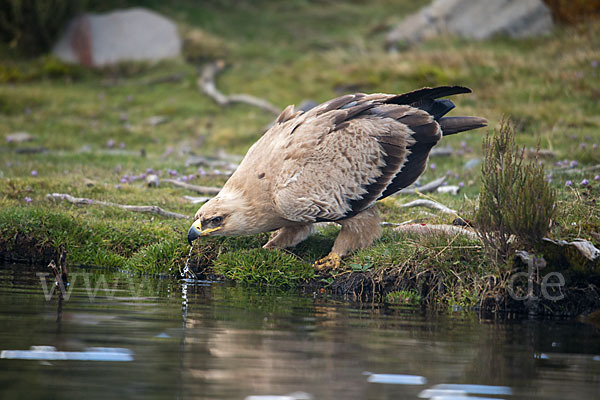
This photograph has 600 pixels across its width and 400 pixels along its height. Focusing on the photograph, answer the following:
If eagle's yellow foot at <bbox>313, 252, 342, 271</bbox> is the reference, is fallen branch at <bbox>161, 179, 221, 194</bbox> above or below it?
above

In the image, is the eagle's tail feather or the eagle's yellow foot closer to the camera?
the eagle's yellow foot

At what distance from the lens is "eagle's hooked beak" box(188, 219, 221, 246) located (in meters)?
8.54

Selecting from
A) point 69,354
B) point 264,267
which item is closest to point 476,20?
point 264,267

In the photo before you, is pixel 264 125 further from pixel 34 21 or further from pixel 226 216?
pixel 226 216

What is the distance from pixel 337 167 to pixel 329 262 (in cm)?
119

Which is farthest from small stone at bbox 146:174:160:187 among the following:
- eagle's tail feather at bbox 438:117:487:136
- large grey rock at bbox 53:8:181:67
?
large grey rock at bbox 53:8:181:67

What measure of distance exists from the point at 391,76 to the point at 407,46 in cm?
418

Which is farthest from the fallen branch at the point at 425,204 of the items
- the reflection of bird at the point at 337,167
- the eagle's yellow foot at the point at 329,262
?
the eagle's yellow foot at the point at 329,262

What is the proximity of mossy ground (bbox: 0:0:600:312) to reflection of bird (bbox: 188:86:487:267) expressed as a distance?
521 millimetres

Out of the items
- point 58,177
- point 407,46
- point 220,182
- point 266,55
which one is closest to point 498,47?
point 407,46

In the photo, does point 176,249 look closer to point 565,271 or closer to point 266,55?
point 565,271

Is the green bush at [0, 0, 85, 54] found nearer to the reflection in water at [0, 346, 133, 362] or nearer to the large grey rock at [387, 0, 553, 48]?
the large grey rock at [387, 0, 553, 48]

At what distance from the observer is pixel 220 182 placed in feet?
44.4

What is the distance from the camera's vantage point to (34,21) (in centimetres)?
2325
